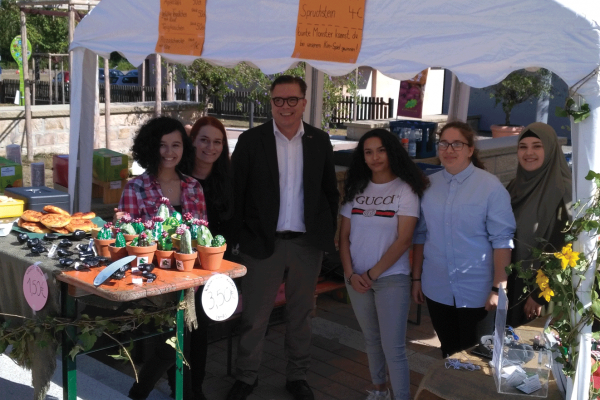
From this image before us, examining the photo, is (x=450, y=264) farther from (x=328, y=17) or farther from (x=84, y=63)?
(x=84, y=63)

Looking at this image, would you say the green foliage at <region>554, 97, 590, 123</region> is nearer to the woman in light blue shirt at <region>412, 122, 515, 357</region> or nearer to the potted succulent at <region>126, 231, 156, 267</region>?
the woman in light blue shirt at <region>412, 122, 515, 357</region>

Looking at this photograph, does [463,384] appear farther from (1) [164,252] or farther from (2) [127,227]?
(2) [127,227]

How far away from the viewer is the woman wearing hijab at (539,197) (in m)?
3.35

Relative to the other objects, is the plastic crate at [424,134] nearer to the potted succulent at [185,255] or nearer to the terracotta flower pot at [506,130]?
the potted succulent at [185,255]

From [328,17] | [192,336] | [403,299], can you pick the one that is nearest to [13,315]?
[192,336]

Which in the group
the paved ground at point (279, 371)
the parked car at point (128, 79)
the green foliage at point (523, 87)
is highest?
the parked car at point (128, 79)

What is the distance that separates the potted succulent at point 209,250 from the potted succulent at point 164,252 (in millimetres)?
130

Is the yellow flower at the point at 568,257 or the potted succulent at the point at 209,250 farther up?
the yellow flower at the point at 568,257

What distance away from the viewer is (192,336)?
369cm

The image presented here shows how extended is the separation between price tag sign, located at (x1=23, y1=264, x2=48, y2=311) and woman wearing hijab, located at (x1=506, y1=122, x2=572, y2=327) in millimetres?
2322

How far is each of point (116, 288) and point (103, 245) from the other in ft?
1.51

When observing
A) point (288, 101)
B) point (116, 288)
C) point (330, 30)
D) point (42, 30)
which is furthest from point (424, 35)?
point (42, 30)

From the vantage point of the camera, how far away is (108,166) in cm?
553

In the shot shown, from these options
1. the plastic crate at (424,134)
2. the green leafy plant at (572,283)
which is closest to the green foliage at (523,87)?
the plastic crate at (424,134)
